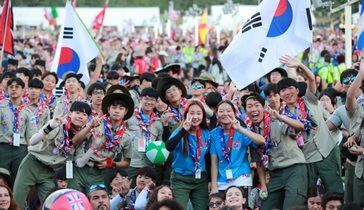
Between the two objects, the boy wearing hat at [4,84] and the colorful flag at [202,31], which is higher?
the colorful flag at [202,31]

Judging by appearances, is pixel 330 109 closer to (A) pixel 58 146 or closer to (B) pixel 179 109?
(B) pixel 179 109

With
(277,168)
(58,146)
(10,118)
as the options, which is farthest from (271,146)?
(10,118)

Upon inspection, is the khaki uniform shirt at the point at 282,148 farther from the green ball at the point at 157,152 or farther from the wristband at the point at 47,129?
the wristband at the point at 47,129

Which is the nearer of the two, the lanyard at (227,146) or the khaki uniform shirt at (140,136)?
the lanyard at (227,146)

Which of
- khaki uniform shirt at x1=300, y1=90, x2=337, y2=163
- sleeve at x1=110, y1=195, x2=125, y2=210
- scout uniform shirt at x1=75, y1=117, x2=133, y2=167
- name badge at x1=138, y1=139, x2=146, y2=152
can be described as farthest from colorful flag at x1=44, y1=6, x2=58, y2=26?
khaki uniform shirt at x1=300, y1=90, x2=337, y2=163

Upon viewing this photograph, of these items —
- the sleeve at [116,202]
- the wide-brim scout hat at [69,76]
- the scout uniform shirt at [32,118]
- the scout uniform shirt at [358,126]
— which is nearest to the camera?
the scout uniform shirt at [358,126]

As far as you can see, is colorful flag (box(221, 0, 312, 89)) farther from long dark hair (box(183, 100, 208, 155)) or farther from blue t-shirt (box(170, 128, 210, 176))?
blue t-shirt (box(170, 128, 210, 176))

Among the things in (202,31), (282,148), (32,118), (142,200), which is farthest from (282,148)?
(202,31)

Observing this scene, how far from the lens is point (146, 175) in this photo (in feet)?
46.5

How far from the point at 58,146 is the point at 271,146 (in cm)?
263

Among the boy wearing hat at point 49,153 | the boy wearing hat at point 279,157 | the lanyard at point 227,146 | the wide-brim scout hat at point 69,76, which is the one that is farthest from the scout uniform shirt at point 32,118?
the boy wearing hat at point 279,157

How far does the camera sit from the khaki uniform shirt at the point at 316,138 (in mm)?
13891

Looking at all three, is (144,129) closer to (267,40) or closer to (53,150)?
(53,150)

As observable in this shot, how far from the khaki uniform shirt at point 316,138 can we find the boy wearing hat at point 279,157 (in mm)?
211
